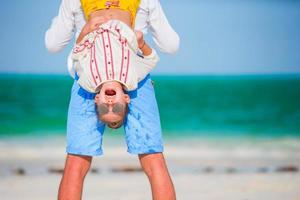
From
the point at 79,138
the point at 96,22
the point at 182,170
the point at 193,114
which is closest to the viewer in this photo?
the point at 96,22

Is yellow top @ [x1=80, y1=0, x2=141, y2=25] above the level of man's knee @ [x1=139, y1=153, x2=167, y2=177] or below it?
above

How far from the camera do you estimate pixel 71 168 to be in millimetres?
3771

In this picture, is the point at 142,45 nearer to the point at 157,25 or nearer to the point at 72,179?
the point at 157,25

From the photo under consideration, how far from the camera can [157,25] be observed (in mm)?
3734

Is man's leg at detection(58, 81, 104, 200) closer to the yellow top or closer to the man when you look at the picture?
the man

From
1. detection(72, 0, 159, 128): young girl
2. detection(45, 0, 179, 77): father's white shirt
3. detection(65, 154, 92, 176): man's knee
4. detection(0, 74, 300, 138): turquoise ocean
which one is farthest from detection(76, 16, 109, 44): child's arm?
detection(0, 74, 300, 138): turquoise ocean

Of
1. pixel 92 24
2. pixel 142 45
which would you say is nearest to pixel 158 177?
pixel 142 45

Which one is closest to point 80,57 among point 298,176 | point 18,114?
point 298,176

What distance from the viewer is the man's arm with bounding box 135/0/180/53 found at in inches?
147

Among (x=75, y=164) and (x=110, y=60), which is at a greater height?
(x=110, y=60)

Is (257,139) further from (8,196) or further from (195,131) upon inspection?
(8,196)

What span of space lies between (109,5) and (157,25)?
261mm

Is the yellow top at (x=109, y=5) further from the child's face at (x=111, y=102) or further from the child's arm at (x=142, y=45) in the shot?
the child's face at (x=111, y=102)

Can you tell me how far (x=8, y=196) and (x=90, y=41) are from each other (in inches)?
128
